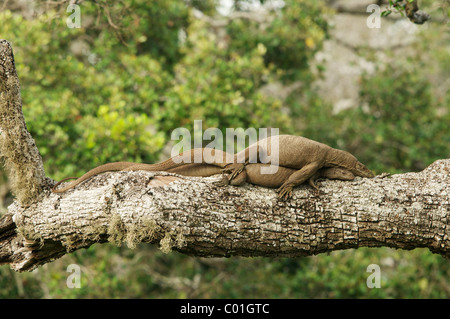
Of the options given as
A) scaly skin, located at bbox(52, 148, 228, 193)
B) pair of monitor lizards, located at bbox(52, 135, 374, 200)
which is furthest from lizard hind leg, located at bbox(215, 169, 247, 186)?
scaly skin, located at bbox(52, 148, 228, 193)

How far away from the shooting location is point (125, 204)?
3.64 m

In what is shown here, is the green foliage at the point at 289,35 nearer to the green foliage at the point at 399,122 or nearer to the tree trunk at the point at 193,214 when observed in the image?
the green foliage at the point at 399,122

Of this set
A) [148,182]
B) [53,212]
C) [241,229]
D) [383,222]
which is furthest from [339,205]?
[53,212]

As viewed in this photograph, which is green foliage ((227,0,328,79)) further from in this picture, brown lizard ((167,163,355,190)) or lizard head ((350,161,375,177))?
brown lizard ((167,163,355,190))

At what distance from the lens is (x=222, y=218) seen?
3.77 metres

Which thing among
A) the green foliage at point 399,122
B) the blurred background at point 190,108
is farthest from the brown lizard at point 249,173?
the green foliage at point 399,122

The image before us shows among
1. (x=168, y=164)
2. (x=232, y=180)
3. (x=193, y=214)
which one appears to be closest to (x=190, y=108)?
(x=168, y=164)

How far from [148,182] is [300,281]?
16.9 ft

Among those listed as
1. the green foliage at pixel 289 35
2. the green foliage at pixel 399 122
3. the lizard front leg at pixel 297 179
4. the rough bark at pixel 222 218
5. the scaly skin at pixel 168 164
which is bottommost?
the rough bark at pixel 222 218

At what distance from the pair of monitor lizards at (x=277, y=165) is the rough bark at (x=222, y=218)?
11cm

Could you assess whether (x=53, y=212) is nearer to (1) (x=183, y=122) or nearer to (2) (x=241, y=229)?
(2) (x=241, y=229)

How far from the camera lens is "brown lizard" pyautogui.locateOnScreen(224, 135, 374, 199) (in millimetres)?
4262

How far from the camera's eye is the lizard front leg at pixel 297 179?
4082 mm

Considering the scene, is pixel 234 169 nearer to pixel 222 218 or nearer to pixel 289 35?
pixel 222 218
